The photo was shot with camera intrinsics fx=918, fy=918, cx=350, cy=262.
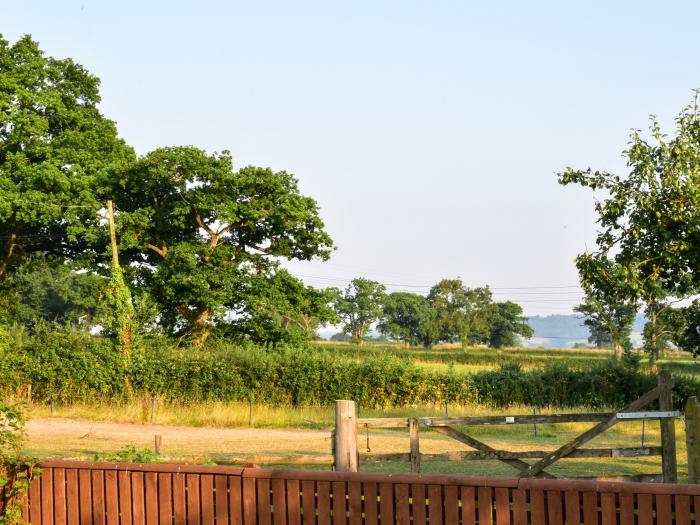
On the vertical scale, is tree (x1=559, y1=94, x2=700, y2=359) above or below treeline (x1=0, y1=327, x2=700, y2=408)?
above

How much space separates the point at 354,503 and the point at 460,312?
441 ft

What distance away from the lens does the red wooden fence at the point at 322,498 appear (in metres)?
8.51

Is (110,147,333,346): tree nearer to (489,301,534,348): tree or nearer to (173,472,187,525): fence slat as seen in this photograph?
(173,472,187,525): fence slat

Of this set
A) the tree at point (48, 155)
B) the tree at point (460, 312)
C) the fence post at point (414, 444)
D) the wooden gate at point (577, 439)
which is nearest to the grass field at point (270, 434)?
the wooden gate at point (577, 439)

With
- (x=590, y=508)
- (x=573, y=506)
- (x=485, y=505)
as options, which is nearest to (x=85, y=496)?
(x=485, y=505)

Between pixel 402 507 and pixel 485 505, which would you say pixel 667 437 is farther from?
pixel 402 507

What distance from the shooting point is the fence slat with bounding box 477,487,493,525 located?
8789 millimetres

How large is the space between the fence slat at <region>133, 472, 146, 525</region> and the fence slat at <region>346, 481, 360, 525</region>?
2.27 metres

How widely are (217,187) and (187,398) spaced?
41.1 feet

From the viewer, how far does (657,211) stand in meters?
18.0

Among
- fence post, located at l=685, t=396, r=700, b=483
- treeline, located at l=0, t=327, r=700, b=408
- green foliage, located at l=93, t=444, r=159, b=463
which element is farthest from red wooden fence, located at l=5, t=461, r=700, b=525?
treeline, located at l=0, t=327, r=700, b=408

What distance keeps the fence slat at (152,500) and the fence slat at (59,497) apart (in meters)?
1.01

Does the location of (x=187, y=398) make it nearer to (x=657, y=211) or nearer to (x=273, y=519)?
(x=657, y=211)

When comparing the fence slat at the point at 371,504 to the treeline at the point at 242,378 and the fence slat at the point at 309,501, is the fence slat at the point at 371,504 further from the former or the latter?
the treeline at the point at 242,378
